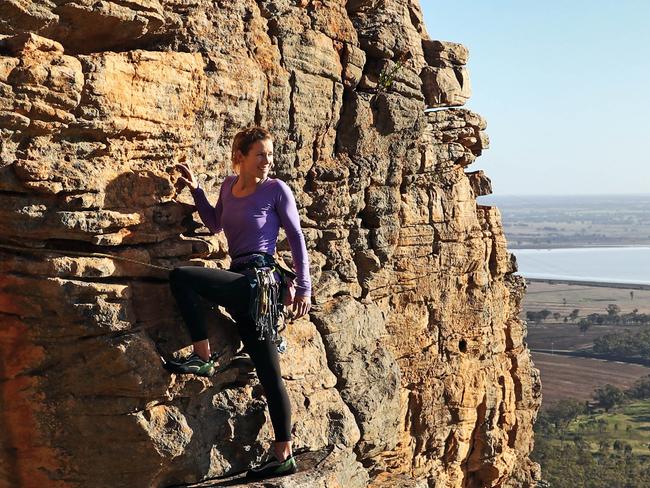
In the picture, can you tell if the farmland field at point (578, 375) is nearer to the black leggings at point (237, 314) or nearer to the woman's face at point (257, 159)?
the black leggings at point (237, 314)

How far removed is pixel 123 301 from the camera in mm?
6863

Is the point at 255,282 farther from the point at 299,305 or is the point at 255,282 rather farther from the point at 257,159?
the point at 257,159

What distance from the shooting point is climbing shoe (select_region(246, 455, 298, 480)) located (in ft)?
23.3

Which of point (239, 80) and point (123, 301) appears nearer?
point (123, 301)

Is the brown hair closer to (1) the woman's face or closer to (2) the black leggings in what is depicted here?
(1) the woman's face

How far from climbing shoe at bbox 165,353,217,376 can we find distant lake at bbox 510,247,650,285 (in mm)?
143974

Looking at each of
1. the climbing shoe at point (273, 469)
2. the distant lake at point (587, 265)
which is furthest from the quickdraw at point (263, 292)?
the distant lake at point (587, 265)

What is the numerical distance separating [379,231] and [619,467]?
45786 millimetres

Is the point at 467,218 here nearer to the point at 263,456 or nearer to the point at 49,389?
the point at 263,456

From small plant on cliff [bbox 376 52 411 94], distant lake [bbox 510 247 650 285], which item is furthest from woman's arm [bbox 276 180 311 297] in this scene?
distant lake [bbox 510 247 650 285]

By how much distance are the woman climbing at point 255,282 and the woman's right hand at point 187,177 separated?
0.21 metres

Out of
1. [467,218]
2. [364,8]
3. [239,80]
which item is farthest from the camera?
[467,218]

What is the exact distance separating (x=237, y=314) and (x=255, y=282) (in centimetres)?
32

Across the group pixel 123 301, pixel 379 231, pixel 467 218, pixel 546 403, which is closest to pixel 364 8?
pixel 379 231
